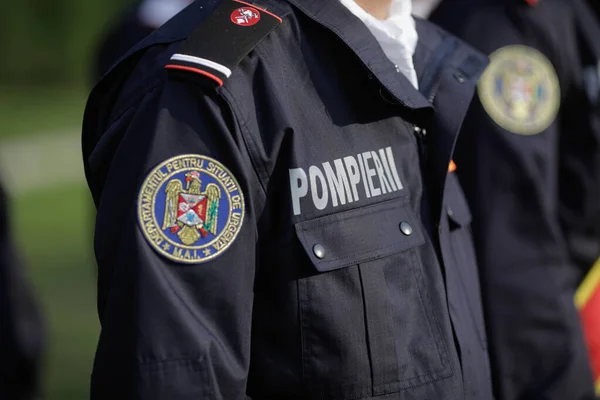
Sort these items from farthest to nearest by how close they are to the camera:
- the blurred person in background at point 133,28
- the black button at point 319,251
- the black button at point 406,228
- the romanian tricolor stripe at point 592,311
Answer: the blurred person in background at point 133,28 < the romanian tricolor stripe at point 592,311 < the black button at point 406,228 < the black button at point 319,251

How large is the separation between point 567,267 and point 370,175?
1087 millimetres

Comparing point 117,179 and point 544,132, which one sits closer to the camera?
point 117,179

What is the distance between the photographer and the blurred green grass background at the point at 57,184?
5.21 metres

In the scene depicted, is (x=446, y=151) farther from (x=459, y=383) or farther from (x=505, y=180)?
(x=505, y=180)

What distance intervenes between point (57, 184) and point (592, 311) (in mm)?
8152

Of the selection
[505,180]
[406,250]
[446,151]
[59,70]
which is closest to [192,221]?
[406,250]

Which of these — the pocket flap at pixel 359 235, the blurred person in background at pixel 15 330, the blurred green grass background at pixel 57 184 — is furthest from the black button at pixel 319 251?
the blurred green grass background at pixel 57 184

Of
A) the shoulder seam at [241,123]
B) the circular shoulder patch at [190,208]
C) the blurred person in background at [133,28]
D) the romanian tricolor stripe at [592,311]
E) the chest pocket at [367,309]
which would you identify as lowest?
the romanian tricolor stripe at [592,311]

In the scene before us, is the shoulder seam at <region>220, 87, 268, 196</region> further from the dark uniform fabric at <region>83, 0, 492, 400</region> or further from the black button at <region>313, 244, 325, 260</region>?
the black button at <region>313, 244, 325, 260</region>

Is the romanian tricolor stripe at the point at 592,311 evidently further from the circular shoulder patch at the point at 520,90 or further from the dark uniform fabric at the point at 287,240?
the dark uniform fabric at the point at 287,240

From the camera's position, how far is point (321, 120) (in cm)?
143

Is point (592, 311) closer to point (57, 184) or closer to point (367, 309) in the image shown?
point (367, 309)

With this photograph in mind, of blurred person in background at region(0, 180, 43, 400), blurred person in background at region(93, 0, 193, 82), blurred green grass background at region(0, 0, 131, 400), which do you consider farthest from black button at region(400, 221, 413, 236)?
blurred person in background at region(93, 0, 193, 82)

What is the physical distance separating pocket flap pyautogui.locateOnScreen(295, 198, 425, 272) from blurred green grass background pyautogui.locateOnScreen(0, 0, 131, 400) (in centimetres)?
224
